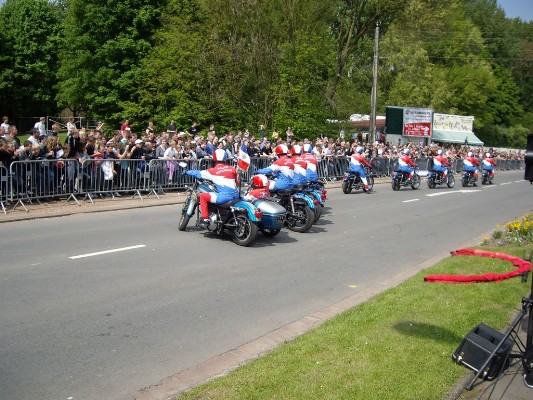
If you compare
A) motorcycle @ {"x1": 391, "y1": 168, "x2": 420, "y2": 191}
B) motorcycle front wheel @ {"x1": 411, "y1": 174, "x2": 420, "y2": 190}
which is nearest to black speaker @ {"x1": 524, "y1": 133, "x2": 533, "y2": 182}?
motorcycle @ {"x1": 391, "y1": 168, "x2": 420, "y2": 191}

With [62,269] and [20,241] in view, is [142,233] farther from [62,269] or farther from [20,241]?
[62,269]

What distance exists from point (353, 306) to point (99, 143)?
1145cm

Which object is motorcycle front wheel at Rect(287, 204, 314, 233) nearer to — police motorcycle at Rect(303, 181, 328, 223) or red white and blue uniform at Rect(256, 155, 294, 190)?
police motorcycle at Rect(303, 181, 328, 223)

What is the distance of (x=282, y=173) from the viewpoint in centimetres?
1387

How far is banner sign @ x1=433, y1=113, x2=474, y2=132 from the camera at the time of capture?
60.8 metres

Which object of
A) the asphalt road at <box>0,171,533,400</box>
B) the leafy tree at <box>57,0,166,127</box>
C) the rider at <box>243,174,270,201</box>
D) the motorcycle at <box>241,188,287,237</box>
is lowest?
the asphalt road at <box>0,171,533,400</box>

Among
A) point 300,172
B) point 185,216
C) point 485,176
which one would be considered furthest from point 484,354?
point 485,176

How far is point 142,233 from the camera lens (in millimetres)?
12562

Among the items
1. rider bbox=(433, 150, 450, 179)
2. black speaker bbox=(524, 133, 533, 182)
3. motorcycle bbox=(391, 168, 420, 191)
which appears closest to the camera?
black speaker bbox=(524, 133, 533, 182)

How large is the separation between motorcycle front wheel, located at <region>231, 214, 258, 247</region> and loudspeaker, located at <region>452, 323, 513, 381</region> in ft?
20.6

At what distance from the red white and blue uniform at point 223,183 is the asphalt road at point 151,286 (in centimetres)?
91

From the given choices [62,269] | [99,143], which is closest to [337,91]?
[99,143]

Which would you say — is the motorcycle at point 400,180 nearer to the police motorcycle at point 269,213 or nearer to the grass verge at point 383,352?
the police motorcycle at point 269,213

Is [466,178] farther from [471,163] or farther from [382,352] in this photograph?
[382,352]
